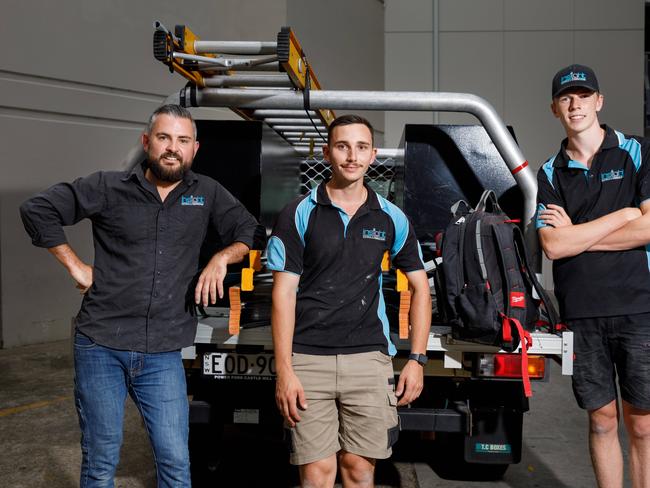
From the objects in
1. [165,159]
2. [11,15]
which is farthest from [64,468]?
[11,15]

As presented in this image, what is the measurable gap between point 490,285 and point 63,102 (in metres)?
7.03

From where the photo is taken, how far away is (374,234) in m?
2.45

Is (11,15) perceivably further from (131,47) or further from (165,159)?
(165,159)

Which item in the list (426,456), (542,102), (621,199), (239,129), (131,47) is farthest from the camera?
(542,102)

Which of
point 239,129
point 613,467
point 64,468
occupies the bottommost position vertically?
point 64,468

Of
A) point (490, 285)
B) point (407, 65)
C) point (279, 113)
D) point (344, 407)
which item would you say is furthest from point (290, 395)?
point (407, 65)

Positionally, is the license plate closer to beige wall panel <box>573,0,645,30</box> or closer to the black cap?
the black cap

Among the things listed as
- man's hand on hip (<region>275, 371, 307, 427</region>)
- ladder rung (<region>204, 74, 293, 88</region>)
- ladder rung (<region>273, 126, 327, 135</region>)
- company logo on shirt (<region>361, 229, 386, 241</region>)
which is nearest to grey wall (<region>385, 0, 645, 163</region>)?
ladder rung (<region>273, 126, 327, 135</region>)

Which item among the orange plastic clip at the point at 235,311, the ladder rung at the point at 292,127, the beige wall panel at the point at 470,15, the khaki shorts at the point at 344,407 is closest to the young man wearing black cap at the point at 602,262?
the khaki shorts at the point at 344,407

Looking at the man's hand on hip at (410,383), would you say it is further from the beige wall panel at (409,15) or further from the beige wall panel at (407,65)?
the beige wall panel at (409,15)

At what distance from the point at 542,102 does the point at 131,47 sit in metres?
7.82

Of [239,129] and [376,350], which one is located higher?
[239,129]

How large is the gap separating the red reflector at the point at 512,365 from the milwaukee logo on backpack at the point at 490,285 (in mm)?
237

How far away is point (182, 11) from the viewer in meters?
8.97
